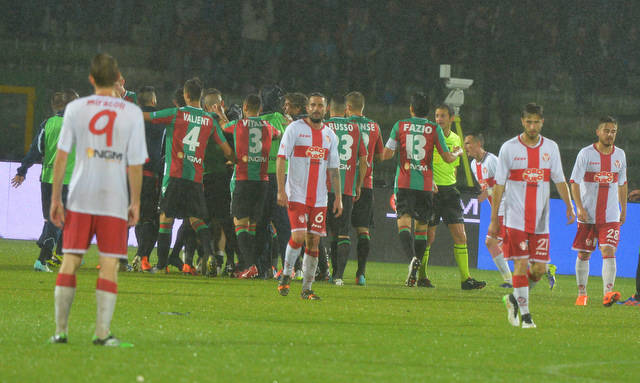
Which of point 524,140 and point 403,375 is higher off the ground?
point 524,140

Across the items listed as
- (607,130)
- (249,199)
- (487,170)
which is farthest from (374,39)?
(607,130)

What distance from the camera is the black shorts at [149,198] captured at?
41.6ft

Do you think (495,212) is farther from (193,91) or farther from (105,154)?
(193,91)

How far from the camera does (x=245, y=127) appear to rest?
12367mm

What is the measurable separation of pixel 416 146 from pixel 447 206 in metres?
0.98

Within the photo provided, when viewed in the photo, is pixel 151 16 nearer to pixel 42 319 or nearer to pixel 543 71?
pixel 543 71

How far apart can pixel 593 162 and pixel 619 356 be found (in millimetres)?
5000

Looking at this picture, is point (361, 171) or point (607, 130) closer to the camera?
point (607, 130)

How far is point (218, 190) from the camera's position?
13164 millimetres

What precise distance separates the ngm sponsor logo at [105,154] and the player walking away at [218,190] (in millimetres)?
7086

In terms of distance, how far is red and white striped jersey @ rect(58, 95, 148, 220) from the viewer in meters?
Result: 5.64

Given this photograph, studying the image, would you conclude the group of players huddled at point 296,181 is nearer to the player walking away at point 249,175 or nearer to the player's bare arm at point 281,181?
the player walking away at point 249,175

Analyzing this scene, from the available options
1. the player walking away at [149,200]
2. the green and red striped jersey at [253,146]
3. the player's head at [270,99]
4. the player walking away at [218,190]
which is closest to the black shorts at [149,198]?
the player walking away at [149,200]

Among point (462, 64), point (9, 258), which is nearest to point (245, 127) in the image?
point (9, 258)
